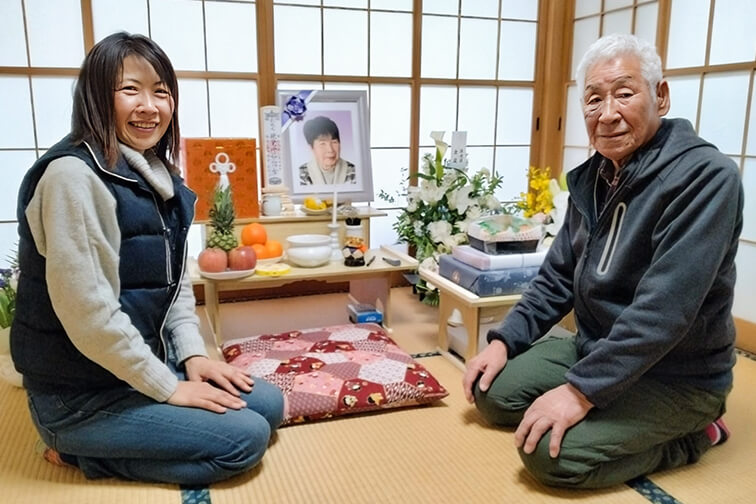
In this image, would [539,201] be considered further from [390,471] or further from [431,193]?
[390,471]

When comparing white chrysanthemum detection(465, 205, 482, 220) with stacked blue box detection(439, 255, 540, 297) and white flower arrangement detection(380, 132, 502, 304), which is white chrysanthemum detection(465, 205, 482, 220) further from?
stacked blue box detection(439, 255, 540, 297)

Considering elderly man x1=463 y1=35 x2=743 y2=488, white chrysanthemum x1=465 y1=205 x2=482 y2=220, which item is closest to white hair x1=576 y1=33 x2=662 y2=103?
elderly man x1=463 y1=35 x2=743 y2=488

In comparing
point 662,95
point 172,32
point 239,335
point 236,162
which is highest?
point 172,32

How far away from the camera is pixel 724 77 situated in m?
2.98

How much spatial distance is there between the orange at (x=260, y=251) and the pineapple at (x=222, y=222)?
158 mm

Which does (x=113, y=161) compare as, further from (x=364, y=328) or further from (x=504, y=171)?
(x=504, y=171)

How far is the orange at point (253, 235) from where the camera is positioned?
2.84 meters

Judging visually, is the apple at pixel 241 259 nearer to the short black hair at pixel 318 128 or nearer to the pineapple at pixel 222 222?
→ the pineapple at pixel 222 222

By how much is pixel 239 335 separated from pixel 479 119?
2024 millimetres

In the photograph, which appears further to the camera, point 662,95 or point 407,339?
point 407,339

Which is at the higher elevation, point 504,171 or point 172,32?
point 172,32

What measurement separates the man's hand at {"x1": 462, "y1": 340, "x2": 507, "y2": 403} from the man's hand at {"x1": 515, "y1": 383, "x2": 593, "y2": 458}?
28 centimetres

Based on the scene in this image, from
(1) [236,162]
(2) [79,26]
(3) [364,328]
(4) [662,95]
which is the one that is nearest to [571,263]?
(4) [662,95]

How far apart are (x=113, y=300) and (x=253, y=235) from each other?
4.14ft
